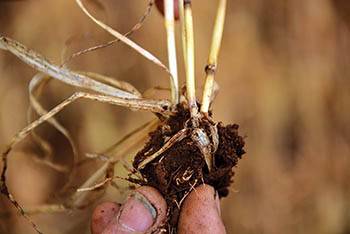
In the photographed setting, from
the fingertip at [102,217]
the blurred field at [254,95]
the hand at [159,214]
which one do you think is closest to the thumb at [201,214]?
the hand at [159,214]

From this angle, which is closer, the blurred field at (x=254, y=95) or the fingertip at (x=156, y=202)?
the fingertip at (x=156, y=202)

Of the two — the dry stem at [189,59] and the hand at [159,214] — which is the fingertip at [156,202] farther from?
the dry stem at [189,59]

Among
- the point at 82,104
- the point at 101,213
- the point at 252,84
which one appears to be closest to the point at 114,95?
the point at 101,213

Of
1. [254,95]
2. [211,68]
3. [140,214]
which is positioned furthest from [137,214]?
[254,95]

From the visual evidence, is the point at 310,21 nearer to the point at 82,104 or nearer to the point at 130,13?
the point at 130,13

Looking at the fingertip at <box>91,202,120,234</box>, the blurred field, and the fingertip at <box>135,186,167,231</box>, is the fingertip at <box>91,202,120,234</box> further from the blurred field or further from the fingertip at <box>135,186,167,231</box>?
the blurred field

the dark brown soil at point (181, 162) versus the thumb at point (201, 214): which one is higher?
the dark brown soil at point (181, 162)

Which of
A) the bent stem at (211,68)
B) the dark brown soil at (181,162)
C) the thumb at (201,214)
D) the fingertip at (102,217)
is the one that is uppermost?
the bent stem at (211,68)
